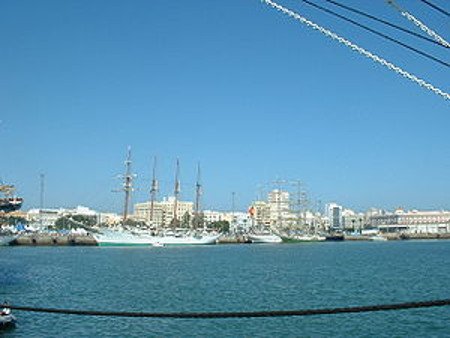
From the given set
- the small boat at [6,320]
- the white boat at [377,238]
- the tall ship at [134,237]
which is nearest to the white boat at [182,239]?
the tall ship at [134,237]

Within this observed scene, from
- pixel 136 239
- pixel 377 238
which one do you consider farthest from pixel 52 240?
pixel 377 238

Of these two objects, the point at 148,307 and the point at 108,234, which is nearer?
the point at 148,307

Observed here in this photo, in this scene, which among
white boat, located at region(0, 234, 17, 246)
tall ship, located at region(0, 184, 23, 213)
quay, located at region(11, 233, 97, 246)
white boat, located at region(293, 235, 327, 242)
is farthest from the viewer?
white boat, located at region(293, 235, 327, 242)

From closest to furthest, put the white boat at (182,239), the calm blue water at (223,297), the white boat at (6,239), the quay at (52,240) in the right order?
the calm blue water at (223,297), the white boat at (6,239), the white boat at (182,239), the quay at (52,240)

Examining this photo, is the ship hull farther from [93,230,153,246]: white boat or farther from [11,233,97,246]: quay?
[11,233,97,246]: quay

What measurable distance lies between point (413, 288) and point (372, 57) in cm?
3409

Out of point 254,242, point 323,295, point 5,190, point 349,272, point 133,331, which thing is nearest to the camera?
point 133,331

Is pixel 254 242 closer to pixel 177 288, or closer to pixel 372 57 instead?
pixel 177 288

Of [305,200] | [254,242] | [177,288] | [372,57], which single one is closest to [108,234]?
[254,242]

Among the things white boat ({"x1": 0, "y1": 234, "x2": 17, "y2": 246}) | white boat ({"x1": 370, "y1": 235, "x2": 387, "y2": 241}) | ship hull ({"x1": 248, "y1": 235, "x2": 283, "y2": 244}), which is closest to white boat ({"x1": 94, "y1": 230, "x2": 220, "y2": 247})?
white boat ({"x1": 0, "y1": 234, "x2": 17, "y2": 246})

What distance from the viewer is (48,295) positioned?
33.5m

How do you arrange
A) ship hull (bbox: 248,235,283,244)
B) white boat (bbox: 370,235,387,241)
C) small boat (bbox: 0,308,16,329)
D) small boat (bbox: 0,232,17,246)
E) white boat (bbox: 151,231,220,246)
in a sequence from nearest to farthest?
small boat (bbox: 0,308,16,329)
small boat (bbox: 0,232,17,246)
white boat (bbox: 151,231,220,246)
ship hull (bbox: 248,235,283,244)
white boat (bbox: 370,235,387,241)

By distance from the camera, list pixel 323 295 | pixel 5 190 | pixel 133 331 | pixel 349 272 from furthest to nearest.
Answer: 1. pixel 349 272
2. pixel 5 190
3. pixel 323 295
4. pixel 133 331

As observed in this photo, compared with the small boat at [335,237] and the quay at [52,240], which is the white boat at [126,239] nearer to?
the quay at [52,240]
